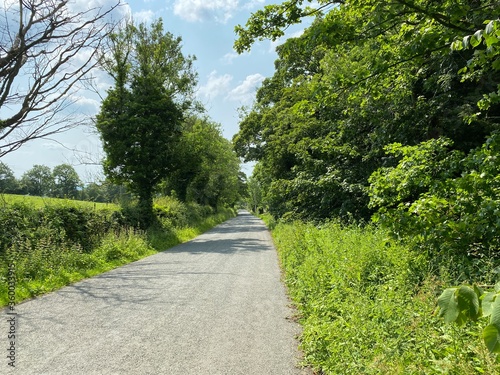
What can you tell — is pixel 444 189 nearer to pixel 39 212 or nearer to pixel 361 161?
pixel 361 161

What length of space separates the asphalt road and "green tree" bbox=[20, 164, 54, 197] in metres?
75.2

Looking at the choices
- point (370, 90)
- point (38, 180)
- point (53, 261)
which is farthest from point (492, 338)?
point (38, 180)

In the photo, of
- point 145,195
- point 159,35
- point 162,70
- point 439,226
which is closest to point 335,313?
point 439,226

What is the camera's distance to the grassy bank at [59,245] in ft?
25.4

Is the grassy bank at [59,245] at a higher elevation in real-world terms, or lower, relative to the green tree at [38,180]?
lower

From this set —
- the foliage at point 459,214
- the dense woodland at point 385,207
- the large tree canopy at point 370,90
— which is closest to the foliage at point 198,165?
the large tree canopy at point 370,90

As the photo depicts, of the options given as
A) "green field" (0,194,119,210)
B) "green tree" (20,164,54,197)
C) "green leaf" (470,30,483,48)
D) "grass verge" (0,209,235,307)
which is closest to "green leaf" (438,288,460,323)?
"green leaf" (470,30,483,48)

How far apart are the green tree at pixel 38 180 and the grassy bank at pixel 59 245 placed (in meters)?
68.2

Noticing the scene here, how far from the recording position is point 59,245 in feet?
34.2

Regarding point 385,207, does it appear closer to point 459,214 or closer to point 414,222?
point 414,222

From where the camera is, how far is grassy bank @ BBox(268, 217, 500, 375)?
2953mm

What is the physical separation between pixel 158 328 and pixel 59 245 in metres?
7.12

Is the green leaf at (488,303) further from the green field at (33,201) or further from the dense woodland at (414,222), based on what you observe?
the green field at (33,201)

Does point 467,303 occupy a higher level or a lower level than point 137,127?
lower
